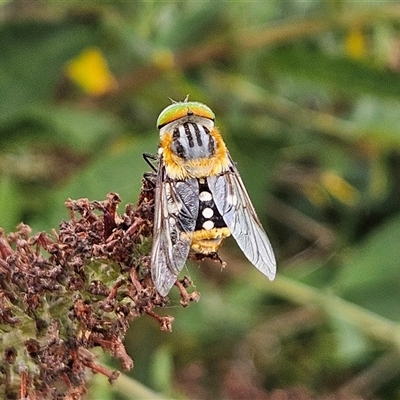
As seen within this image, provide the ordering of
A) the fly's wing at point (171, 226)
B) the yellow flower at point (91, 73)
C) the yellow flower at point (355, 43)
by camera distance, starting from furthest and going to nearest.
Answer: the yellow flower at point (355, 43), the yellow flower at point (91, 73), the fly's wing at point (171, 226)

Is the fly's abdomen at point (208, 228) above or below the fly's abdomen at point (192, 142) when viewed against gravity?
below

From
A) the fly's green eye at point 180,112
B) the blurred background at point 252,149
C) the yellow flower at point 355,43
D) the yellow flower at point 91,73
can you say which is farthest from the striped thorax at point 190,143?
the yellow flower at point 355,43

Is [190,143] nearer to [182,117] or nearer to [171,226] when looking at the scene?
[182,117]

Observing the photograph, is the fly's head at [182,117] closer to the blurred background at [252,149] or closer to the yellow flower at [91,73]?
the blurred background at [252,149]

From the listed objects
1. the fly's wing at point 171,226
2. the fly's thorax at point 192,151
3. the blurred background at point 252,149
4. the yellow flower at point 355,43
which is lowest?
the fly's wing at point 171,226

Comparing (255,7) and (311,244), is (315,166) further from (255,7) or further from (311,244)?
(255,7)
